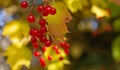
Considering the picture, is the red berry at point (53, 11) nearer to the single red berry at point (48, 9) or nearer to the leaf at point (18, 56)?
the single red berry at point (48, 9)

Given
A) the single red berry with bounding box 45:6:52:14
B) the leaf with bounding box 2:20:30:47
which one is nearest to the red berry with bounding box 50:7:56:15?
the single red berry with bounding box 45:6:52:14

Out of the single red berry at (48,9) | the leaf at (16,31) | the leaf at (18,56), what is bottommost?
the single red berry at (48,9)

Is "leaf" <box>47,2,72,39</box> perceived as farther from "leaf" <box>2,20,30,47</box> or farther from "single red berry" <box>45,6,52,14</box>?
"leaf" <box>2,20,30,47</box>

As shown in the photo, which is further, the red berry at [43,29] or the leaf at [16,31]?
the leaf at [16,31]

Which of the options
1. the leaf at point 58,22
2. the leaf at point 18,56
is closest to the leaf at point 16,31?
the leaf at point 18,56

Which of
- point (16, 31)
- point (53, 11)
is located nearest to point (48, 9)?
point (53, 11)

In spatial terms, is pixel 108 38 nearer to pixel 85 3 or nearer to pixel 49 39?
pixel 85 3
